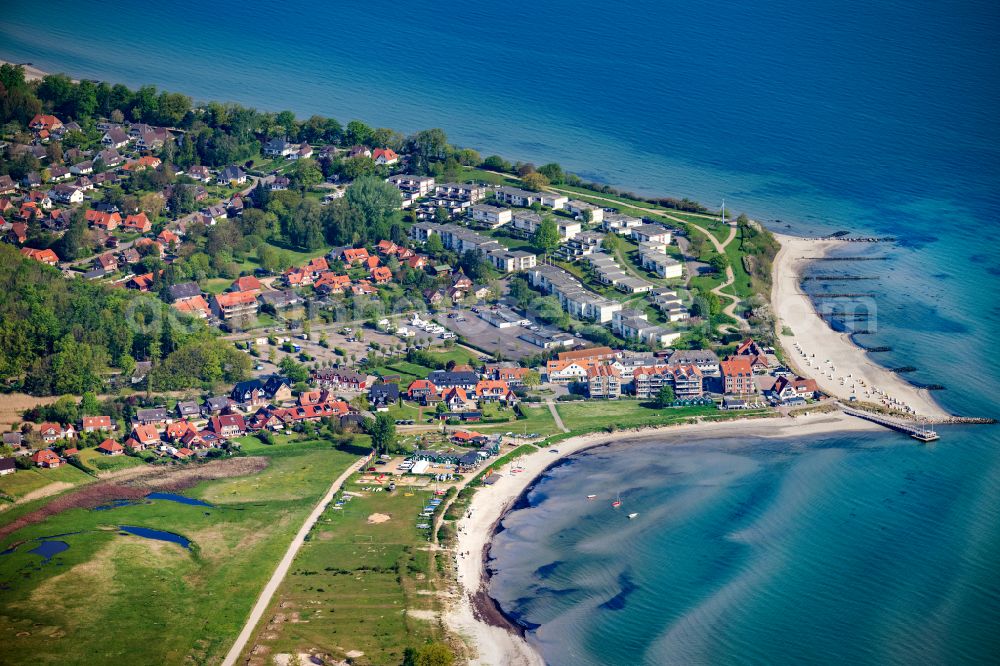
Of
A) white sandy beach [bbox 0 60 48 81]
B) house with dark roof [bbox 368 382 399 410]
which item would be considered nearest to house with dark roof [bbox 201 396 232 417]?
house with dark roof [bbox 368 382 399 410]

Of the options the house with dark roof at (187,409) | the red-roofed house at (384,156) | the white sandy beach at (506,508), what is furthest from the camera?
the red-roofed house at (384,156)

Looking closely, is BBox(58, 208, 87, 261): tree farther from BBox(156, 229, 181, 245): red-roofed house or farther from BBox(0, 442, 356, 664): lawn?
BBox(0, 442, 356, 664): lawn

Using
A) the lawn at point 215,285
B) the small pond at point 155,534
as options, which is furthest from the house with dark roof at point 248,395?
the lawn at point 215,285

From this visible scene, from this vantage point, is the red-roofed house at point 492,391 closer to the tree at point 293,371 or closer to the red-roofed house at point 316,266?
the tree at point 293,371

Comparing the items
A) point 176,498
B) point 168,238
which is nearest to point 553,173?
point 168,238

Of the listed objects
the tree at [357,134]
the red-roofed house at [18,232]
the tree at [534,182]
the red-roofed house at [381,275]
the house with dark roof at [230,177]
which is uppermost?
the tree at [357,134]

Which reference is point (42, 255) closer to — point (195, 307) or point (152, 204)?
point (152, 204)

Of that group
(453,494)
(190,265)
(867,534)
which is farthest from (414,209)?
(867,534)
